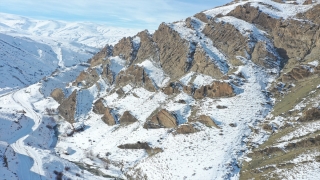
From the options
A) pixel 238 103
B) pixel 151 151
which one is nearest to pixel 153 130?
pixel 151 151

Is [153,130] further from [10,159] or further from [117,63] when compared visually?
[117,63]

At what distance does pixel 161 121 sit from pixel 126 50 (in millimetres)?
40429

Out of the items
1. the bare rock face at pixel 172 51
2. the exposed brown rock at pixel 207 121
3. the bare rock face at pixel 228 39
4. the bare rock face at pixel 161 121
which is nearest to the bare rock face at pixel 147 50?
the bare rock face at pixel 172 51

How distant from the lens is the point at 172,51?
8281 centimetres

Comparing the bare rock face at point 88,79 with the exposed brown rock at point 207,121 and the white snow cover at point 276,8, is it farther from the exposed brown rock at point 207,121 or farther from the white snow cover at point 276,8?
the exposed brown rock at point 207,121

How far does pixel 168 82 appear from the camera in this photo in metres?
74.3

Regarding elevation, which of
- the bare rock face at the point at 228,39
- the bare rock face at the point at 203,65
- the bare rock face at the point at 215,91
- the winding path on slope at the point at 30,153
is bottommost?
the winding path on slope at the point at 30,153

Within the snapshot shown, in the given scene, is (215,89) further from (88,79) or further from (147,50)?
(88,79)

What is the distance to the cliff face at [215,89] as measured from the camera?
45125mm

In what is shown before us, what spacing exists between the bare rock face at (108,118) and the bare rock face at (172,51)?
20827mm

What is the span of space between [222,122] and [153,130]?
14976 mm

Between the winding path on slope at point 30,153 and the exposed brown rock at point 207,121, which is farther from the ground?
the exposed brown rock at point 207,121

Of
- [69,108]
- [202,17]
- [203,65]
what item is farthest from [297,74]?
[69,108]

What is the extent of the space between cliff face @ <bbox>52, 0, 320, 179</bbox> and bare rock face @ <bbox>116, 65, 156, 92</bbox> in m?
0.32
